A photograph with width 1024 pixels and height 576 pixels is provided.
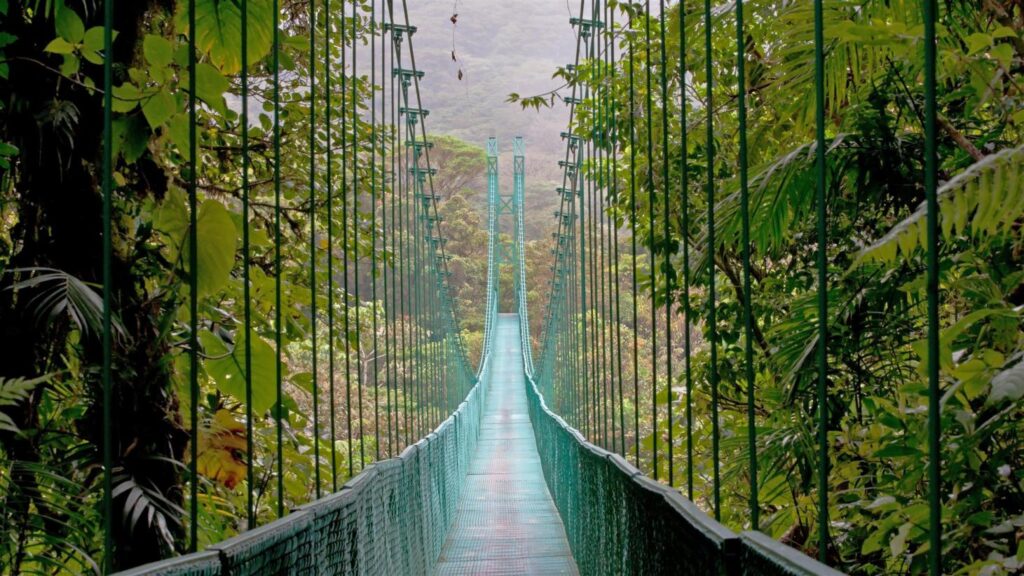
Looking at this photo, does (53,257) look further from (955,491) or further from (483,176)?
(483,176)

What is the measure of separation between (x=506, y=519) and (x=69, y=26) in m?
4.97

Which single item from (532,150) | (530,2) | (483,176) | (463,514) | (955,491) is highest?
(530,2)

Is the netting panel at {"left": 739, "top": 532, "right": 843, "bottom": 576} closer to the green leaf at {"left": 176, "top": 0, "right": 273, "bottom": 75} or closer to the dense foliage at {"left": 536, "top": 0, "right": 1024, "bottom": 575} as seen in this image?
the dense foliage at {"left": 536, "top": 0, "right": 1024, "bottom": 575}

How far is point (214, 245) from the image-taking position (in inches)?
64.8

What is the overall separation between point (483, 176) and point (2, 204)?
A: 44035mm

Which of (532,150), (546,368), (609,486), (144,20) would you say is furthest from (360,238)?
(532,150)

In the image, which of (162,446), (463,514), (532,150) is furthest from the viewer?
(532,150)

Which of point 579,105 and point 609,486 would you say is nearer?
point 609,486

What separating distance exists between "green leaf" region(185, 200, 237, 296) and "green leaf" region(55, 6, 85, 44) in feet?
1.11

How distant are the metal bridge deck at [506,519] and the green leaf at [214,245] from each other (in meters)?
2.84

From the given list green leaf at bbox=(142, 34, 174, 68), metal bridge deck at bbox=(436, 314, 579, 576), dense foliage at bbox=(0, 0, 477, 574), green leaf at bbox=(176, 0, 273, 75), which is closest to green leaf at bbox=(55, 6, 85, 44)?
dense foliage at bbox=(0, 0, 477, 574)

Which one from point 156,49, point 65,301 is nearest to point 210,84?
point 156,49

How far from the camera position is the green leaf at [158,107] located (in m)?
1.46

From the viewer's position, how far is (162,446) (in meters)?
1.79
